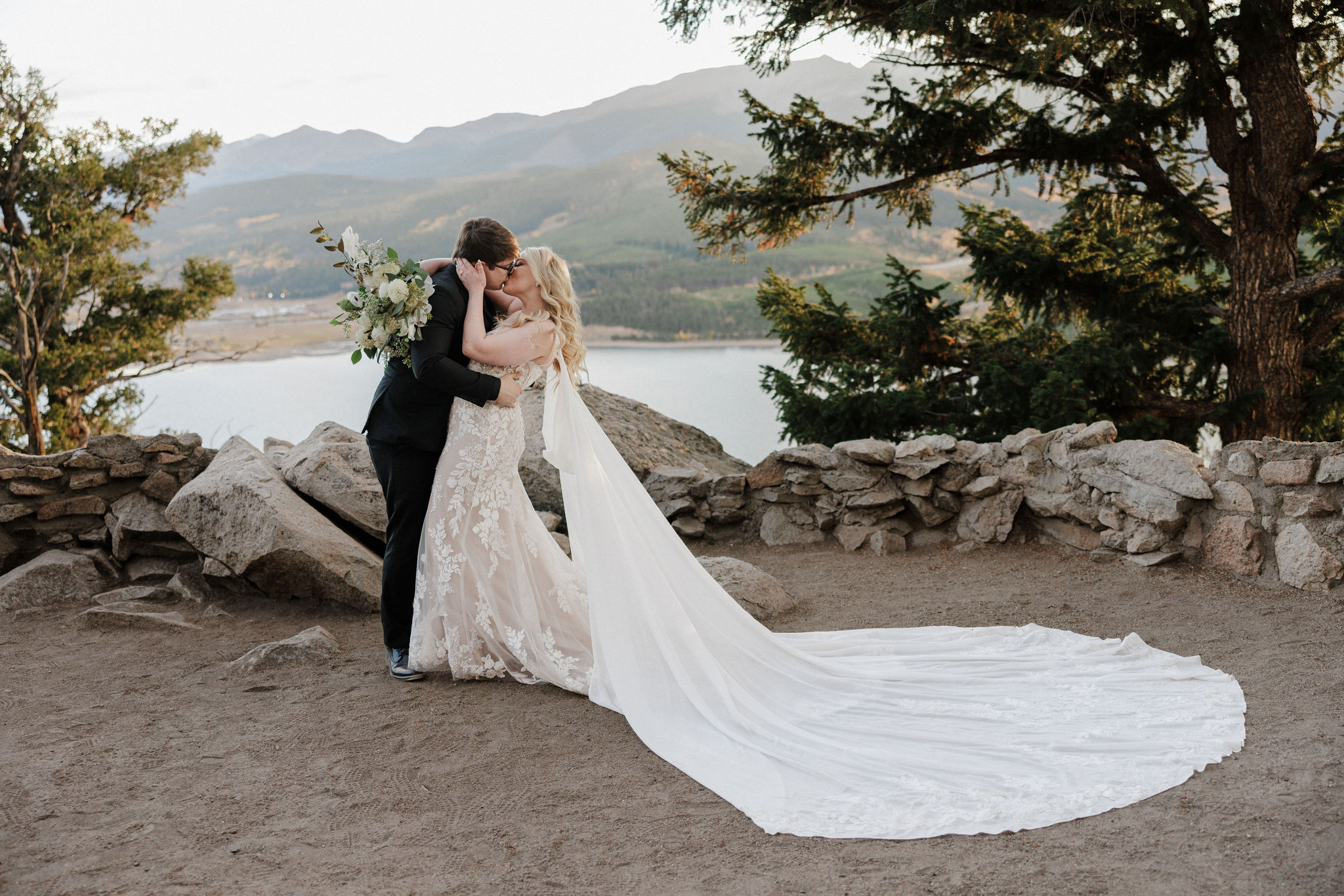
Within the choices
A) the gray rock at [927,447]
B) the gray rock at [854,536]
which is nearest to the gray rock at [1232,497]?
the gray rock at [927,447]

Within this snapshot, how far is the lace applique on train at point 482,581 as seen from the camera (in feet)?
13.6

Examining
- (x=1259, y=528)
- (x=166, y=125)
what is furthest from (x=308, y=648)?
(x=166, y=125)

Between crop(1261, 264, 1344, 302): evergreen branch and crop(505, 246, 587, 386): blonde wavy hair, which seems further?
crop(1261, 264, 1344, 302): evergreen branch

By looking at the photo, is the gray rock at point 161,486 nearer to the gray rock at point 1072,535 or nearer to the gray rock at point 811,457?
the gray rock at point 811,457

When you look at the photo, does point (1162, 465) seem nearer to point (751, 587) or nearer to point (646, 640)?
point (751, 587)

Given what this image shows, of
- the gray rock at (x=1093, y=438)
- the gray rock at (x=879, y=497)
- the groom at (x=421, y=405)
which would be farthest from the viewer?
the gray rock at (x=879, y=497)

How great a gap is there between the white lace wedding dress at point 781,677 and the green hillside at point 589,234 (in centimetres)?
640

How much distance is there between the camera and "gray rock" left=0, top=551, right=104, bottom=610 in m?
5.43

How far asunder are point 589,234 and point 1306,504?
40.3 ft

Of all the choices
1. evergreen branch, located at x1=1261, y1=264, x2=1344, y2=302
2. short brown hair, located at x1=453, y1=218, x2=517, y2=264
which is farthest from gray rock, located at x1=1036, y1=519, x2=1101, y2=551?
short brown hair, located at x1=453, y1=218, x2=517, y2=264

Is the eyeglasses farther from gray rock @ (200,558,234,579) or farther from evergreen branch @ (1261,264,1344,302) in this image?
evergreen branch @ (1261,264,1344,302)

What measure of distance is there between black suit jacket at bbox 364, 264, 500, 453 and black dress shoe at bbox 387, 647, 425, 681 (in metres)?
1.04

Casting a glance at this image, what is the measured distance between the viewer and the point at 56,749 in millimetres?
3516

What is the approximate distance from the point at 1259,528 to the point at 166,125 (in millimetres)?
12793
